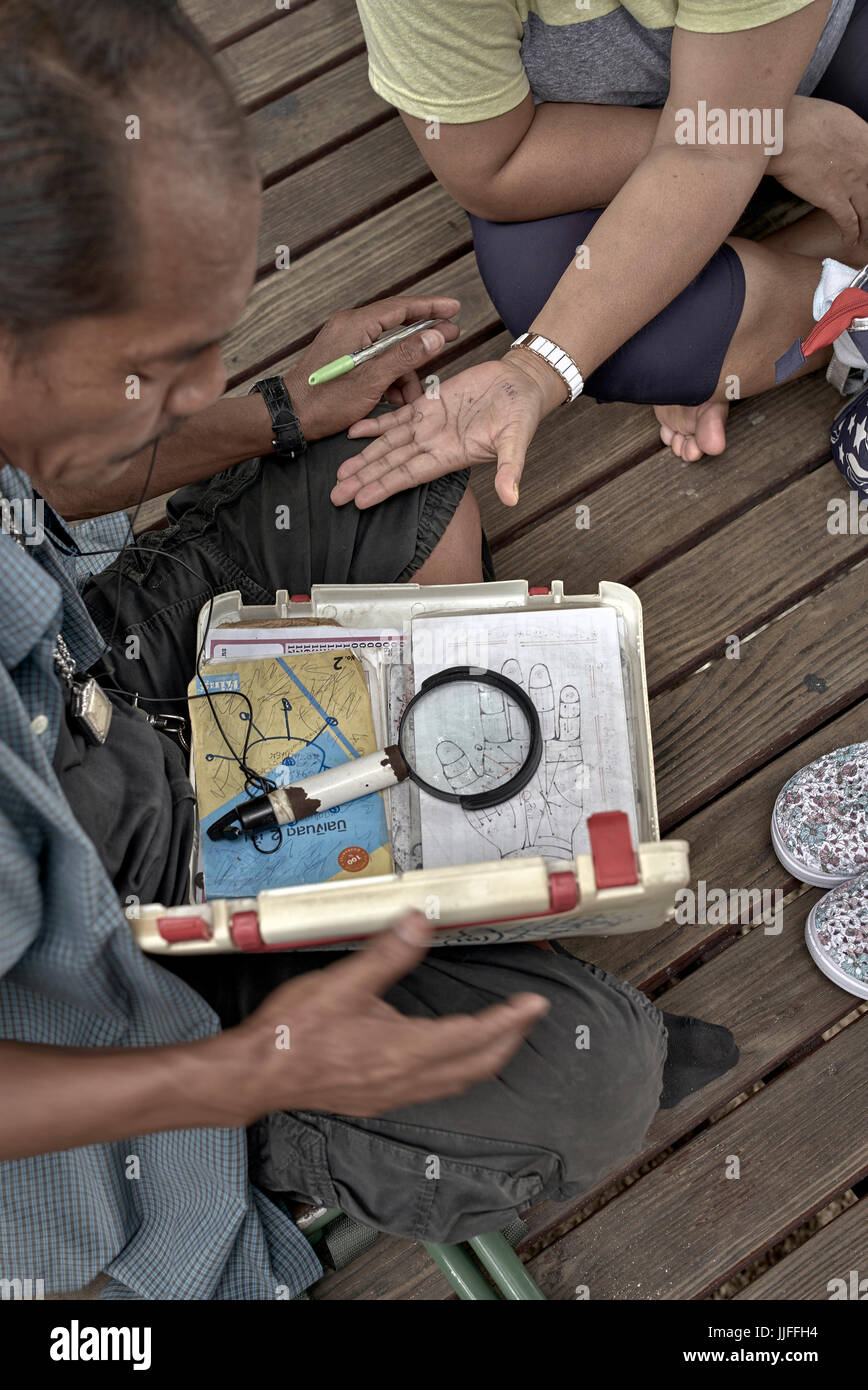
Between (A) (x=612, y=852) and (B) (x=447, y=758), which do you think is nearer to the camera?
(A) (x=612, y=852)

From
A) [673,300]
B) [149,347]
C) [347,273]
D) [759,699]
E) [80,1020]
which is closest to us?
[149,347]

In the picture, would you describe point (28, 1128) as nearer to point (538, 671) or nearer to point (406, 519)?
point (538, 671)

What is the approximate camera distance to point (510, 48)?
1.11 metres

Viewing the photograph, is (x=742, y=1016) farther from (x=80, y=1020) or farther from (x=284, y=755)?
(x=80, y=1020)

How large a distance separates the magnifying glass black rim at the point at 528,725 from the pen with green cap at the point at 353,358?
376 mm

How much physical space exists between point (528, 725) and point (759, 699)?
503 millimetres

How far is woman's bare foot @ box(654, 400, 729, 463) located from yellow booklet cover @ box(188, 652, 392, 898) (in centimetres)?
66

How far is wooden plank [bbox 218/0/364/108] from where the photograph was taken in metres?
1.57

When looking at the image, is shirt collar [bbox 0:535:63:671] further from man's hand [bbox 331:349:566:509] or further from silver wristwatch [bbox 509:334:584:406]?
silver wristwatch [bbox 509:334:584:406]

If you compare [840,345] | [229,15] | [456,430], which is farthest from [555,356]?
[229,15]

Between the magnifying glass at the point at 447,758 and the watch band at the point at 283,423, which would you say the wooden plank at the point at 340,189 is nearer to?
the watch band at the point at 283,423

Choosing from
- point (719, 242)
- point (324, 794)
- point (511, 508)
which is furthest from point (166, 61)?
point (511, 508)

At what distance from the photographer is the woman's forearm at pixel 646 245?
108 cm

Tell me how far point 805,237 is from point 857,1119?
111 centimetres
